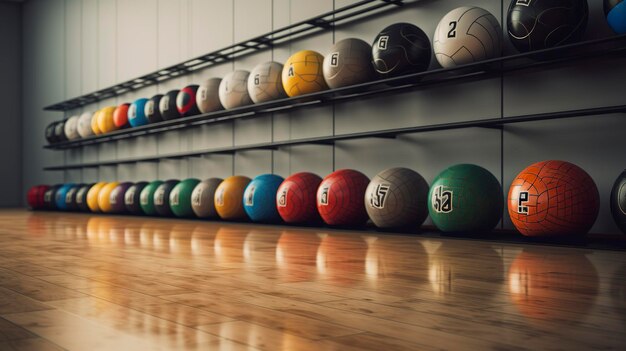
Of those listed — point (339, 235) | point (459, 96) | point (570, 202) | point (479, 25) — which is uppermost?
point (479, 25)

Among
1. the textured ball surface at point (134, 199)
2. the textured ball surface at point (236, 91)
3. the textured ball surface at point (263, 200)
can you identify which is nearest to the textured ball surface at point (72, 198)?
the textured ball surface at point (134, 199)

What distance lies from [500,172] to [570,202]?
825mm

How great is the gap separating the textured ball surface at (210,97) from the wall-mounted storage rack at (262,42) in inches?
14.1

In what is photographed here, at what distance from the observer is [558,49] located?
276 centimetres

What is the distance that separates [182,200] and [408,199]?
245 centimetres

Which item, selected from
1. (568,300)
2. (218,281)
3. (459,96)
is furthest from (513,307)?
(459,96)

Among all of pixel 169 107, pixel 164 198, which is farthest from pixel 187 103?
pixel 164 198

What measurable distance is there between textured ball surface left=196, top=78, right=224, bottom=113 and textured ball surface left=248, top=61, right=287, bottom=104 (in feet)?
2.17

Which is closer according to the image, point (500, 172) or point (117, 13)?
point (500, 172)

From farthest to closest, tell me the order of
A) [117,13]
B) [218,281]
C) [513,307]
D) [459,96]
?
[117,13], [459,96], [218,281], [513,307]

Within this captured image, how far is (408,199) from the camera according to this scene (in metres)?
3.33

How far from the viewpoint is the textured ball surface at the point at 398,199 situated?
333cm

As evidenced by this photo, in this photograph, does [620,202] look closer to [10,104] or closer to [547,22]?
[547,22]

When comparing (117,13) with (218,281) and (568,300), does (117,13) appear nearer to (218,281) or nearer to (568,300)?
(218,281)
